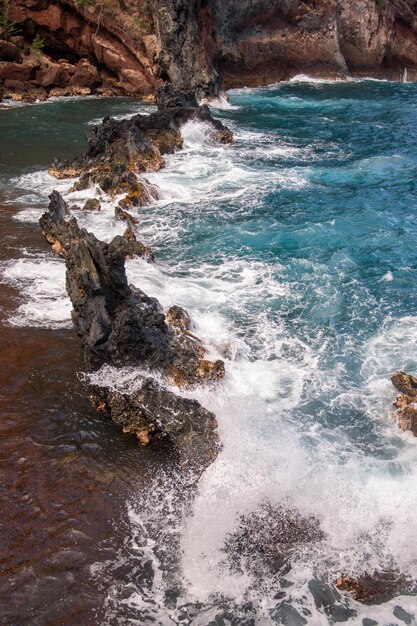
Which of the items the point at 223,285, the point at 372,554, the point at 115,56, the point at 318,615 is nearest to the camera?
the point at 318,615

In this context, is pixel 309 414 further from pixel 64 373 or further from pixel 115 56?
pixel 115 56

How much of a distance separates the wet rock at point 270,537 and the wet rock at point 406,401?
3026mm

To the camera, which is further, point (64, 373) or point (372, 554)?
point (64, 373)

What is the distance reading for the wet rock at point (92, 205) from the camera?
20.6 m

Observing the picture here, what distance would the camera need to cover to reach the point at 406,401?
10703mm

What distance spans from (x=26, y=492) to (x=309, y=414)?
540 centimetres

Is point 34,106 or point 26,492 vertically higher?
point 34,106

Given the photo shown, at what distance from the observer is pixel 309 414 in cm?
1073

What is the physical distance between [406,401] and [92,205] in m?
14.2

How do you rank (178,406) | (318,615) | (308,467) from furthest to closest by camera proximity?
(178,406), (308,467), (318,615)

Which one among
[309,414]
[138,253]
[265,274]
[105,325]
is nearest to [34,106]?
[138,253]

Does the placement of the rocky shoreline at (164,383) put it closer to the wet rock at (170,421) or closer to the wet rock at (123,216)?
the wet rock at (170,421)

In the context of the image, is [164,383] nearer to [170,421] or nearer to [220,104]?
[170,421]

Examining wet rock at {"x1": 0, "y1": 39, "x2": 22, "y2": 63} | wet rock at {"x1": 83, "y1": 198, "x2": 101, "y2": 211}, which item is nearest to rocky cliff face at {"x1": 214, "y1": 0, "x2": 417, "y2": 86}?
wet rock at {"x1": 0, "y1": 39, "x2": 22, "y2": 63}
